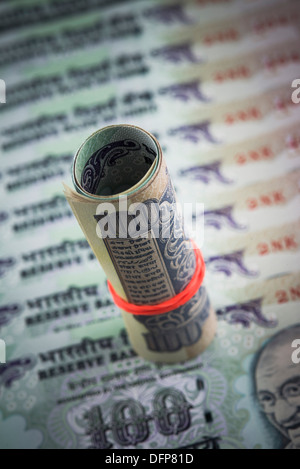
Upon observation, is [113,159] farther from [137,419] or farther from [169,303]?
[137,419]

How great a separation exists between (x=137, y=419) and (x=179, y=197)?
0.43 meters

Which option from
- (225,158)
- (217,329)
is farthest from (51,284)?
(225,158)

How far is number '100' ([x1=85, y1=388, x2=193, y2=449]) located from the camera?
721mm

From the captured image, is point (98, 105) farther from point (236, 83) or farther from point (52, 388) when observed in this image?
point (52, 388)

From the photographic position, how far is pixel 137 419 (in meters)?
0.73

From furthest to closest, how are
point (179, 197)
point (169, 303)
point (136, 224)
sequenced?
point (179, 197), point (169, 303), point (136, 224)

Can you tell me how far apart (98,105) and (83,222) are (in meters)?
0.58

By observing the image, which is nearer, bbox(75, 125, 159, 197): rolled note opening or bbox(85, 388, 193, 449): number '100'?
bbox(75, 125, 159, 197): rolled note opening

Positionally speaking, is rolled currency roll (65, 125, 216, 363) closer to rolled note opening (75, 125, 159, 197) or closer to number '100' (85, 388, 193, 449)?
rolled note opening (75, 125, 159, 197)

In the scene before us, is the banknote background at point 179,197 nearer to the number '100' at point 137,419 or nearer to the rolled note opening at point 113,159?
the number '100' at point 137,419

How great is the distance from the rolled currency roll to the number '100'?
4.4 inches

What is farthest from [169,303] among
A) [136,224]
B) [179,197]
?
[179,197]

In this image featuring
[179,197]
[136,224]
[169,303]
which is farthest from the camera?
[179,197]

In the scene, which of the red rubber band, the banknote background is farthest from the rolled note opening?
the banknote background
